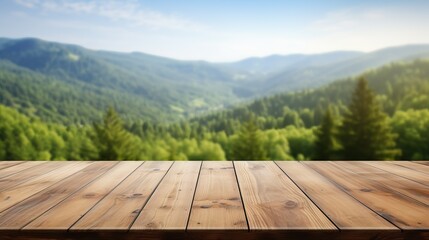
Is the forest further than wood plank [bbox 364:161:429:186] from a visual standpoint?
Yes

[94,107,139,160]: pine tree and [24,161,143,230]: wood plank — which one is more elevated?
[24,161,143,230]: wood plank

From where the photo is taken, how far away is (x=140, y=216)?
52.4 inches

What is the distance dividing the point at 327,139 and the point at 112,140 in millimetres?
19671

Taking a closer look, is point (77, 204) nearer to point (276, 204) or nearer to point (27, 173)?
point (276, 204)

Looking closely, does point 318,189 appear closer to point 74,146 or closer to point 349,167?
point 349,167

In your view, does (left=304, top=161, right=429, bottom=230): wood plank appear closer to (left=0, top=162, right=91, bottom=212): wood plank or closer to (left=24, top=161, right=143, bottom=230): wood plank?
(left=24, top=161, right=143, bottom=230): wood plank

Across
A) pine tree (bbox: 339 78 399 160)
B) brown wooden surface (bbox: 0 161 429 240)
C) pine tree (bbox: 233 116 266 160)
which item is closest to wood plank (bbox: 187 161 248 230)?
brown wooden surface (bbox: 0 161 429 240)

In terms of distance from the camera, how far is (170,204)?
1.51 metres

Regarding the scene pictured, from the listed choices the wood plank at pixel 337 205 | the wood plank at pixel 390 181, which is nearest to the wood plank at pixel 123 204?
the wood plank at pixel 337 205

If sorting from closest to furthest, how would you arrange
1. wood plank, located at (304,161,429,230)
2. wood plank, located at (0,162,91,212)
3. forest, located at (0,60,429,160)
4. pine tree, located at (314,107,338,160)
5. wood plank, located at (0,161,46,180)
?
wood plank, located at (304,161,429,230), wood plank, located at (0,162,91,212), wood plank, located at (0,161,46,180), forest, located at (0,60,429,160), pine tree, located at (314,107,338,160)

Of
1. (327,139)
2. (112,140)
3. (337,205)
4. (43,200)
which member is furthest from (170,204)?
(112,140)

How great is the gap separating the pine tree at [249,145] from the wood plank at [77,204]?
28.4 m

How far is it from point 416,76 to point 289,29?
47.5 metres

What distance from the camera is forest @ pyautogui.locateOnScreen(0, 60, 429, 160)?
84.6 ft
